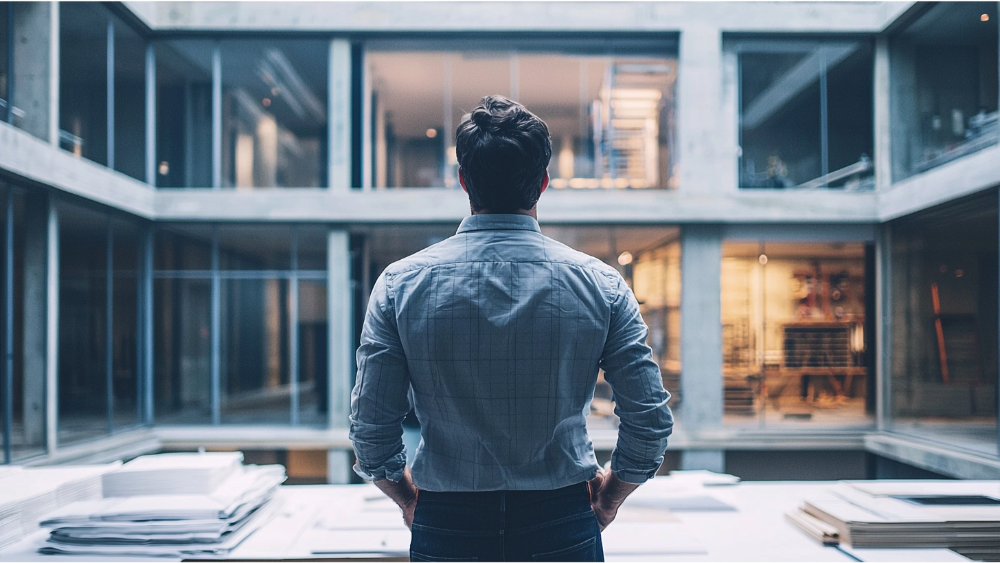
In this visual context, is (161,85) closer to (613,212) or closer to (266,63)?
(266,63)

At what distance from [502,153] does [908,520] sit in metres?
1.48

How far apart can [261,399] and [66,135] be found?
5042mm

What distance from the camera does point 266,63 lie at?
34.4 feet

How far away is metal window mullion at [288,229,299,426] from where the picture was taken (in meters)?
10.0

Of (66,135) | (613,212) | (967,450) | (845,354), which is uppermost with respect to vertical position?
(66,135)

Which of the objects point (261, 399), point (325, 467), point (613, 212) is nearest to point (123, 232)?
point (261, 399)

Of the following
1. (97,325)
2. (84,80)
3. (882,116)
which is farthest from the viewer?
(882,116)

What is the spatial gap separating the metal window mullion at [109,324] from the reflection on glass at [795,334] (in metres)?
9.65

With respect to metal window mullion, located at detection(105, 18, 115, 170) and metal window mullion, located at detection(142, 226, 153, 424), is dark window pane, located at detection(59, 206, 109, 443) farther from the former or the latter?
metal window mullion, located at detection(105, 18, 115, 170)

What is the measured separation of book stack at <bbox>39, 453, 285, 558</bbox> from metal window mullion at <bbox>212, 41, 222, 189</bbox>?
9468 millimetres


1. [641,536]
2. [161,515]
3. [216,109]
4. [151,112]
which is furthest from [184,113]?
[641,536]

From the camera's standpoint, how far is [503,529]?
4.14 ft

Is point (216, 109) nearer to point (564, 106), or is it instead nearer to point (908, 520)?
point (564, 106)

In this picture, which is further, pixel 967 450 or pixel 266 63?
pixel 266 63
